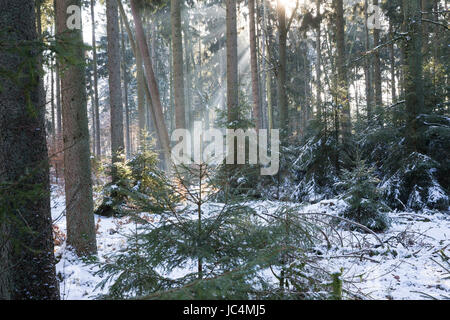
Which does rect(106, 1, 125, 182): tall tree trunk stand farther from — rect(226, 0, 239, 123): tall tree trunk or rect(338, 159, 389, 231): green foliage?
rect(338, 159, 389, 231): green foliage

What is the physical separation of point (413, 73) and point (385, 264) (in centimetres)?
555

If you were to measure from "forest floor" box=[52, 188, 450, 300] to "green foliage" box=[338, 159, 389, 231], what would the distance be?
222mm

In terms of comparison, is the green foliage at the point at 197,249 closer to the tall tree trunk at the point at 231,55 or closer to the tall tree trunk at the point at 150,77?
the tall tree trunk at the point at 231,55

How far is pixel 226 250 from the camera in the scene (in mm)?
2402

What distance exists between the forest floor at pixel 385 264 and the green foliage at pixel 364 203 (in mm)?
222

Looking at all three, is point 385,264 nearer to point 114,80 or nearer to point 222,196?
point 222,196

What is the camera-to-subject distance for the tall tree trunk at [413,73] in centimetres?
736

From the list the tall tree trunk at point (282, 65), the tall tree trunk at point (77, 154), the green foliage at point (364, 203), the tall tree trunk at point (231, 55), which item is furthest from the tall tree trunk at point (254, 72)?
the tall tree trunk at point (77, 154)

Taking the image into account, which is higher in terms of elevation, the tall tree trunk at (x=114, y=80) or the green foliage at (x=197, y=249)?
the tall tree trunk at (x=114, y=80)

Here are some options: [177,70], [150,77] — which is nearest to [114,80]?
[177,70]

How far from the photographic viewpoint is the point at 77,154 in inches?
207
